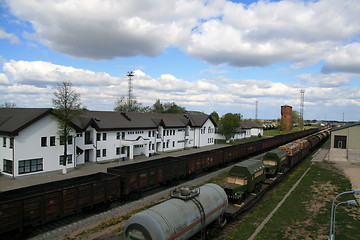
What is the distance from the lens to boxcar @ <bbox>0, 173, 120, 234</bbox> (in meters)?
13.3

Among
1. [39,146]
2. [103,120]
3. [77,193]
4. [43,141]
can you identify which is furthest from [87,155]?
[77,193]

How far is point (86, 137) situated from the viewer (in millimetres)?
36875

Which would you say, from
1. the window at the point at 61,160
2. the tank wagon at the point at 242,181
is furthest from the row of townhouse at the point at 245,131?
the tank wagon at the point at 242,181

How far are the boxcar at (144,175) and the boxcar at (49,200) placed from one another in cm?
74

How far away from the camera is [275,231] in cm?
1540

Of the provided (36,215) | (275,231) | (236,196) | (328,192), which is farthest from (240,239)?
(328,192)

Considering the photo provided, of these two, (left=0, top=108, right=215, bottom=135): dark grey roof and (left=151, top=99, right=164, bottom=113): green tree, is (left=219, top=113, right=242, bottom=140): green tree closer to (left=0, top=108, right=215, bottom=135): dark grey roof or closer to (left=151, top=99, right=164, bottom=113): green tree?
(left=0, top=108, right=215, bottom=135): dark grey roof

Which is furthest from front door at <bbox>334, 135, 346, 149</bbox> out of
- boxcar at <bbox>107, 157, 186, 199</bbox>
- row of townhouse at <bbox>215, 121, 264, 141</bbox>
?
boxcar at <bbox>107, 157, 186, 199</bbox>

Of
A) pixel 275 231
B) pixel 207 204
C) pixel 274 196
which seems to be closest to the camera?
pixel 207 204

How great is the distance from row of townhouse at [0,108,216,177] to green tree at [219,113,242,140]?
1227 cm

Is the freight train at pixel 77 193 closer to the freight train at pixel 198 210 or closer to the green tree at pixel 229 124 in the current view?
the freight train at pixel 198 210

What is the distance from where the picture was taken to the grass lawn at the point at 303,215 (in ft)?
49.6

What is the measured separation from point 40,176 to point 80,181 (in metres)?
12.3

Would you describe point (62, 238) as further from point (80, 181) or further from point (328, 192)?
point (328, 192)
